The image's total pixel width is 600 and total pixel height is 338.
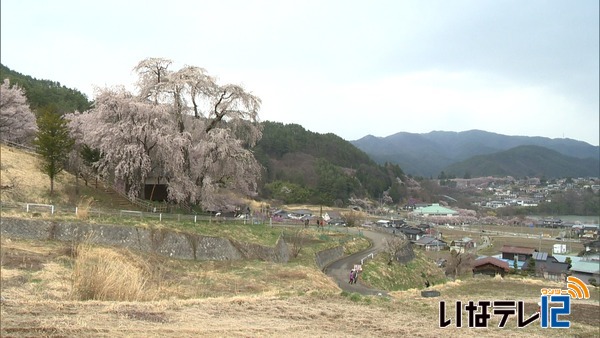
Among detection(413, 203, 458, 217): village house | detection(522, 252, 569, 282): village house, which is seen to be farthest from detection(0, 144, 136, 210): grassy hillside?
detection(413, 203, 458, 217): village house

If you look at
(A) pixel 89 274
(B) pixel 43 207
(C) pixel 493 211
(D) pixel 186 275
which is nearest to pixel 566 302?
(A) pixel 89 274

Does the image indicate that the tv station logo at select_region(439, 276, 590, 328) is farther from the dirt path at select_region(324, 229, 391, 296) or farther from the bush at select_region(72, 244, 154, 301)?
the bush at select_region(72, 244, 154, 301)

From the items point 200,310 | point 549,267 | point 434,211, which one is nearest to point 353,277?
point 200,310

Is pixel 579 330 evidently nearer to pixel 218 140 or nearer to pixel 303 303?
pixel 303 303

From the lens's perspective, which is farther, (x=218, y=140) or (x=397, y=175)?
(x=397, y=175)

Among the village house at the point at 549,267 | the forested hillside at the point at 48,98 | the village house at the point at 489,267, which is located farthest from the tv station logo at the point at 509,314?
the forested hillside at the point at 48,98

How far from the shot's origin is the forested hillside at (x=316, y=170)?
8323 centimetres

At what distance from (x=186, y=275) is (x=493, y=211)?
68981 mm

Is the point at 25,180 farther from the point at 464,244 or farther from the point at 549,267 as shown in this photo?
the point at 464,244

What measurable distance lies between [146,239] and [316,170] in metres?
76.1

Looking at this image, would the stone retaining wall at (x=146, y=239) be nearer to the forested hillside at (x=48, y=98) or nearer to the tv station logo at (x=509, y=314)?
the tv station logo at (x=509, y=314)

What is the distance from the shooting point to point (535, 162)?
152875 millimetres

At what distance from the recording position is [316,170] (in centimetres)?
9306

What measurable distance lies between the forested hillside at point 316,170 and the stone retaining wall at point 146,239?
59841 millimetres
